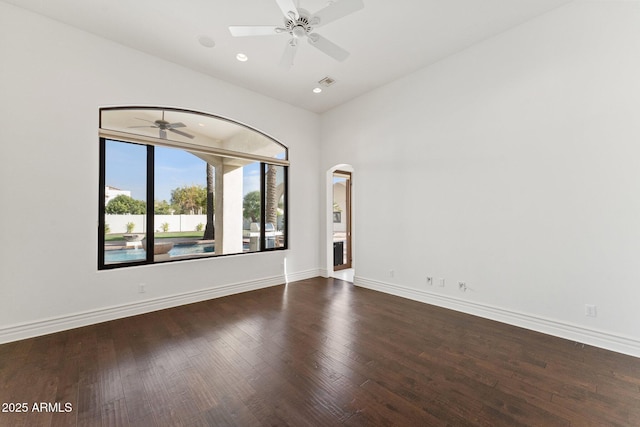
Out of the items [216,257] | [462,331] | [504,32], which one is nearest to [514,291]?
[462,331]

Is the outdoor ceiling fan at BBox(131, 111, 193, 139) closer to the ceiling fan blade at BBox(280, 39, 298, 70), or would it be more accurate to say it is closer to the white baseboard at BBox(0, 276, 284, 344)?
the ceiling fan blade at BBox(280, 39, 298, 70)

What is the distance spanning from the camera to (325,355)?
2.58 m

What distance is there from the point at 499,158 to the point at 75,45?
5645 millimetres

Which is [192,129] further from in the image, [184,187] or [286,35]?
[286,35]

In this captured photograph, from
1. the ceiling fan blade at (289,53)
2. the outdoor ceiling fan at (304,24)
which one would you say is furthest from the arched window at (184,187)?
the outdoor ceiling fan at (304,24)

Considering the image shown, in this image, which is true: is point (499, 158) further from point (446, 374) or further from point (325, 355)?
point (325, 355)

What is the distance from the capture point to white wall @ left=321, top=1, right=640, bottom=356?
2682 mm

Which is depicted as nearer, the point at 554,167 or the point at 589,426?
the point at 589,426

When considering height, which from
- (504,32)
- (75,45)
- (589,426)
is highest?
(504,32)

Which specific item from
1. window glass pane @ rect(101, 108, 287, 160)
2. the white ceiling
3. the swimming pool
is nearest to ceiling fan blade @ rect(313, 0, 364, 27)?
the white ceiling

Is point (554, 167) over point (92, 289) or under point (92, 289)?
over

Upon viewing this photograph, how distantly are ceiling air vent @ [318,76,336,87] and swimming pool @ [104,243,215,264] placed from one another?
345 centimetres

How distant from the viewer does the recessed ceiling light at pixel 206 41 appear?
11.3 ft

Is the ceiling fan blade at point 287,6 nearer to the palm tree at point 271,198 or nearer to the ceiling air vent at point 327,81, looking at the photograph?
the ceiling air vent at point 327,81
